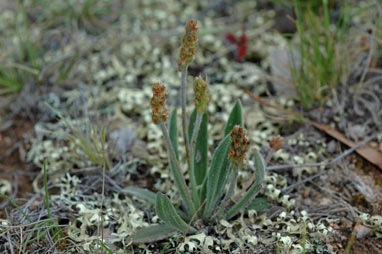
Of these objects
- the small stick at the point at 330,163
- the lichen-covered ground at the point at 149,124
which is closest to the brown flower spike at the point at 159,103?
the lichen-covered ground at the point at 149,124

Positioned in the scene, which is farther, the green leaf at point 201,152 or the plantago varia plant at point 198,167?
the green leaf at point 201,152

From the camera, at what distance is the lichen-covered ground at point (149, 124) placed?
183 centimetres

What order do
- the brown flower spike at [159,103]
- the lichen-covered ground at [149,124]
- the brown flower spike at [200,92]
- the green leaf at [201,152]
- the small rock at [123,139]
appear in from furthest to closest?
the small rock at [123,139], the green leaf at [201,152], the lichen-covered ground at [149,124], the brown flower spike at [200,92], the brown flower spike at [159,103]

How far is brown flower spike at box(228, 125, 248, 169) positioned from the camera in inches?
57.3

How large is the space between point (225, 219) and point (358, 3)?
2227 mm

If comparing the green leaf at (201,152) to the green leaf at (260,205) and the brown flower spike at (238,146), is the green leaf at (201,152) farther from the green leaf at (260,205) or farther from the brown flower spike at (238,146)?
the brown flower spike at (238,146)

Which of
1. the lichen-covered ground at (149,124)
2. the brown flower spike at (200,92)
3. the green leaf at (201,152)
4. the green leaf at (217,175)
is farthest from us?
the green leaf at (201,152)

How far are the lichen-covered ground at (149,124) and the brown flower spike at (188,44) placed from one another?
2.59ft

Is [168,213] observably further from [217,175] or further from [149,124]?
[149,124]

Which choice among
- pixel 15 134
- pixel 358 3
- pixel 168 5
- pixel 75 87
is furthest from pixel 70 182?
pixel 358 3

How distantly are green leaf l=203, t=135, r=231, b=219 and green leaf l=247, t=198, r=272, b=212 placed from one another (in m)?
0.18

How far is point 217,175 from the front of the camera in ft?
5.75

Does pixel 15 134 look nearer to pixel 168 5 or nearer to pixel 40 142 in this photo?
pixel 40 142

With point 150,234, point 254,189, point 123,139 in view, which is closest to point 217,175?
point 254,189
